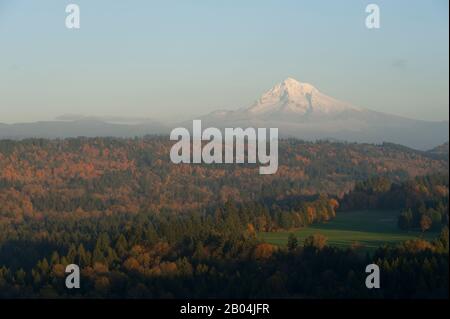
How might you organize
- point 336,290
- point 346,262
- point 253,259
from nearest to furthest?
point 336,290 → point 346,262 → point 253,259

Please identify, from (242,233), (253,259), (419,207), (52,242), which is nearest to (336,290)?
(253,259)

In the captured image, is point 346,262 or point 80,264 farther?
point 80,264

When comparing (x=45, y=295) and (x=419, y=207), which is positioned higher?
(x=419, y=207)

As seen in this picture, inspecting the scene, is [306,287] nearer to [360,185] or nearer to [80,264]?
[80,264]

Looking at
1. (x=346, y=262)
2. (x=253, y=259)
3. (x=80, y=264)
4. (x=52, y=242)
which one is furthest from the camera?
(x=52, y=242)
